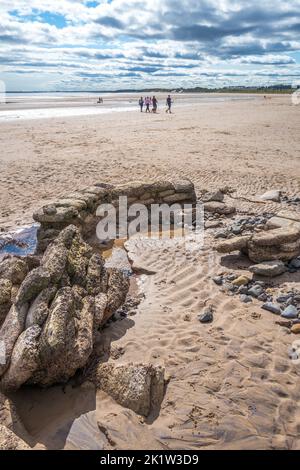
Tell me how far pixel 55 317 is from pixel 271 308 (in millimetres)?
3221

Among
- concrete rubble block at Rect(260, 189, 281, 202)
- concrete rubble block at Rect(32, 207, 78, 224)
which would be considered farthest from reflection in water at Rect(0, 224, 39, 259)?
concrete rubble block at Rect(260, 189, 281, 202)

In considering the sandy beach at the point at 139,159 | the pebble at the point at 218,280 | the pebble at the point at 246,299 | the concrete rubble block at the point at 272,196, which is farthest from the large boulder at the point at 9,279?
the concrete rubble block at the point at 272,196

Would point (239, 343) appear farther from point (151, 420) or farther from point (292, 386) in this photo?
point (151, 420)

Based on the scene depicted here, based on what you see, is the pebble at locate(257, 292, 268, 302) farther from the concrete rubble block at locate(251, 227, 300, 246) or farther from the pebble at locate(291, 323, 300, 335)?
the concrete rubble block at locate(251, 227, 300, 246)

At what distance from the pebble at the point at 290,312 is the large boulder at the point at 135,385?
7.24 feet

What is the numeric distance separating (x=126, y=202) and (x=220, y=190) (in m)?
3.35

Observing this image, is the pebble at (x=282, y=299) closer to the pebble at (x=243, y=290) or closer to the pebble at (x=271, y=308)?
the pebble at (x=271, y=308)

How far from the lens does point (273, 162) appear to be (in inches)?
625

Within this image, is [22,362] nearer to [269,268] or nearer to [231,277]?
[231,277]

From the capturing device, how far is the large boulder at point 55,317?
4180 mm

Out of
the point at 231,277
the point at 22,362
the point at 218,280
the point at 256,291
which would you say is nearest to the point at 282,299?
the point at 256,291

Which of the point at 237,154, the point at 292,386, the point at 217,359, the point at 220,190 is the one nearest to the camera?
the point at 292,386
